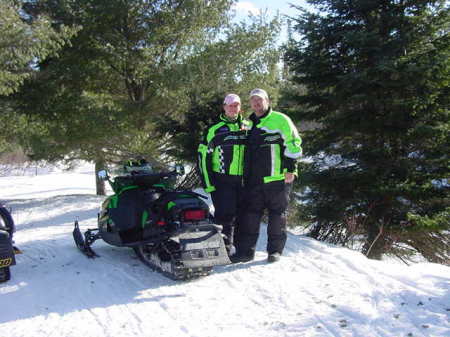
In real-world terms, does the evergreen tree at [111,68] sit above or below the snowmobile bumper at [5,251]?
above

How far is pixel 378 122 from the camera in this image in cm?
760

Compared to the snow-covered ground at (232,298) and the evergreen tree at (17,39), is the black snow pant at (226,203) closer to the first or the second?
the snow-covered ground at (232,298)

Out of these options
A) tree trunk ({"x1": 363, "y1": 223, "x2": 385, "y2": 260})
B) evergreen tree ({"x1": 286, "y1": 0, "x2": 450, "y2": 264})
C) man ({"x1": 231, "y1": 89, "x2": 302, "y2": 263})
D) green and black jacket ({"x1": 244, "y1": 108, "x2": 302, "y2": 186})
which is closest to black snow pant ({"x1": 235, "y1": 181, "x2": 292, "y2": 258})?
man ({"x1": 231, "y1": 89, "x2": 302, "y2": 263})

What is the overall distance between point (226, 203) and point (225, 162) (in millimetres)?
461

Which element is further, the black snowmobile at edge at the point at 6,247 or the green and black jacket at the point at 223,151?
the green and black jacket at the point at 223,151

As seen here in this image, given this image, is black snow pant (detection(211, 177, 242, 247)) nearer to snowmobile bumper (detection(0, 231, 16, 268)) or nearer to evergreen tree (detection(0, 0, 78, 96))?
snowmobile bumper (detection(0, 231, 16, 268))

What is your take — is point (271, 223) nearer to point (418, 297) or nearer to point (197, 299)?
point (197, 299)

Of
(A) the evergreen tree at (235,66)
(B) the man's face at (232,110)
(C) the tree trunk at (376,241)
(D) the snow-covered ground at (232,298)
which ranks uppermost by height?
(A) the evergreen tree at (235,66)

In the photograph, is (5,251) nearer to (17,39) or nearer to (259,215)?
(259,215)

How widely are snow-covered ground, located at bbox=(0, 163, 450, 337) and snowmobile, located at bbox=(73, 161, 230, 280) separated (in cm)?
19

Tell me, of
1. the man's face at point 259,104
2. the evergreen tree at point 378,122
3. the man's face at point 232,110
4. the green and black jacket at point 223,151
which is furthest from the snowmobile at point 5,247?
the evergreen tree at point 378,122

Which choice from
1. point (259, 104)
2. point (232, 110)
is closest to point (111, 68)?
point (232, 110)

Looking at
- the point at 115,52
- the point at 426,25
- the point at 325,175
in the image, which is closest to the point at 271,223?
the point at 325,175

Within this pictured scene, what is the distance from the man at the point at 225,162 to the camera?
483 centimetres
